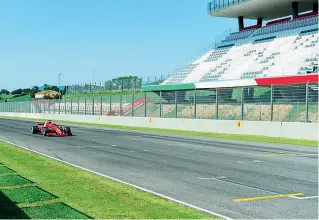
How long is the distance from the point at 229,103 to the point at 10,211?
75.8 feet

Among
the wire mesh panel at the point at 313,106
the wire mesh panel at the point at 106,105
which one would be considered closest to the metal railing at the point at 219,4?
the wire mesh panel at the point at 106,105

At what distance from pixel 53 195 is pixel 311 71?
96.4 ft

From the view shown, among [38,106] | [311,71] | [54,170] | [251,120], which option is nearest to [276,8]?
[311,71]

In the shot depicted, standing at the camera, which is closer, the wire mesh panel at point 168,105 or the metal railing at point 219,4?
the wire mesh panel at point 168,105

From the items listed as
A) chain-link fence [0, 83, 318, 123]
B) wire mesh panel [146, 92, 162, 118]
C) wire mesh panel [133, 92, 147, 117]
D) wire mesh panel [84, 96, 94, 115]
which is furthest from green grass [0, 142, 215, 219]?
wire mesh panel [84, 96, 94, 115]

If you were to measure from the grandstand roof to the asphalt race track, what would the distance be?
34.8 m

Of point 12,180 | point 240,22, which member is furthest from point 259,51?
point 12,180

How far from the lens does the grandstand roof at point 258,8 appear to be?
50100mm

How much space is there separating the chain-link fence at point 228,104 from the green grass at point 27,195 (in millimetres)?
17386

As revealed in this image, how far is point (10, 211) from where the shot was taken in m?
6.63

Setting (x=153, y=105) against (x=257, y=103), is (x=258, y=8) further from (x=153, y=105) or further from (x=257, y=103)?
(x=257, y=103)

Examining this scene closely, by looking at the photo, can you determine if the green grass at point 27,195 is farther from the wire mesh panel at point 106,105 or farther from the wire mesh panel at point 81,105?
the wire mesh panel at point 81,105

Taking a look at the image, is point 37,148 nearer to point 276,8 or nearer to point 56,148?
point 56,148

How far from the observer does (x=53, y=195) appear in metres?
7.91
